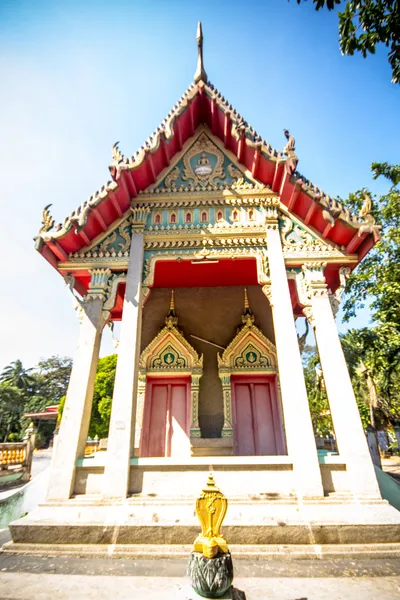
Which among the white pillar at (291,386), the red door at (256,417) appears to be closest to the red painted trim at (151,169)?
the white pillar at (291,386)

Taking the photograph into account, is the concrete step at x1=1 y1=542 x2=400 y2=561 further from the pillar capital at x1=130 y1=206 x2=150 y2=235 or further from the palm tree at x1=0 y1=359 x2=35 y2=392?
the palm tree at x1=0 y1=359 x2=35 y2=392

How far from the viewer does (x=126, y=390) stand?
15.8 ft

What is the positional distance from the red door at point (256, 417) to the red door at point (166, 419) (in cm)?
117

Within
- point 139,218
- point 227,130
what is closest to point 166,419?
point 139,218

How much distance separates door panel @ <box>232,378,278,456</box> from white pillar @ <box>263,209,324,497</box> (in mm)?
2798

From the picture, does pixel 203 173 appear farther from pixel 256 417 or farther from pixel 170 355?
pixel 256 417

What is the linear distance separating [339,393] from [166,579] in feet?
10.4

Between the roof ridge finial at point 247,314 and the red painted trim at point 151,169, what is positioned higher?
the red painted trim at point 151,169

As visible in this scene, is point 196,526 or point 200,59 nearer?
point 196,526

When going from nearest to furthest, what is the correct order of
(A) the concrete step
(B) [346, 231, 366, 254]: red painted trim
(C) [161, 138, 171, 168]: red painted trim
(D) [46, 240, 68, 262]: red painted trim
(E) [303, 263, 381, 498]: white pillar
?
(A) the concrete step, (E) [303, 263, 381, 498]: white pillar, (B) [346, 231, 366, 254]: red painted trim, (D) [46, 240, 68, 262]: red painted trim, (C) [161, 138, 171, 168]: red painted trim

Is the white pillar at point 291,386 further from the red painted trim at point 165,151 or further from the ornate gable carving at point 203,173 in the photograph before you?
the red painted trim at point 165,151

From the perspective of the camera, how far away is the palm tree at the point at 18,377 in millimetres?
53844

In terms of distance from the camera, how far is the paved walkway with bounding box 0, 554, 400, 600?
8.88ft

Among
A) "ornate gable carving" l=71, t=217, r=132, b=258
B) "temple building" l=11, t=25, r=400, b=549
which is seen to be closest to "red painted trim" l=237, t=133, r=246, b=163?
"temple building" l=11, t=25, r=400, b=549
